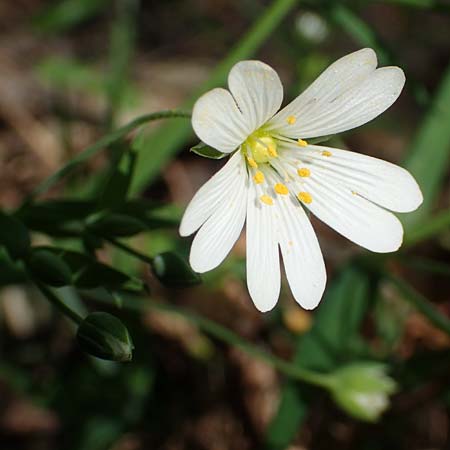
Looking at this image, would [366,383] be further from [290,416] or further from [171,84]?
[171,84]

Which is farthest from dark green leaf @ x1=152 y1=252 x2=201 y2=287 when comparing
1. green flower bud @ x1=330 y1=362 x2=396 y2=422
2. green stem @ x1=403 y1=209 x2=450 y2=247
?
green stem @ x1=403 y1=209 x2=450 y2=247

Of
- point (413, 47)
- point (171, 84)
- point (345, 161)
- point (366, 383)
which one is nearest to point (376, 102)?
point (345, 161)

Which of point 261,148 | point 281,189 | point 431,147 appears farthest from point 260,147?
point 431,147

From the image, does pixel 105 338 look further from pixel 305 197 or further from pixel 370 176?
pixel 370 176

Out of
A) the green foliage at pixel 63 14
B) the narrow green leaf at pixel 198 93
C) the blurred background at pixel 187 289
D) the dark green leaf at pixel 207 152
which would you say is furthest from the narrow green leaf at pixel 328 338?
the green foliage at pixel 63 14

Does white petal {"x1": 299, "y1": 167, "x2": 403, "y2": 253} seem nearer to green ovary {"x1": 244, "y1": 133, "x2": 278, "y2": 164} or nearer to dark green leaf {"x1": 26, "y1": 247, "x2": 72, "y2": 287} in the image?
green ovary {"x1": 244, "y1": 133, "x2": 278, "y2": 164}

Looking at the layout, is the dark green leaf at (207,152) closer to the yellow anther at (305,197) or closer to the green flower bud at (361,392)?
the yellow anther at (305,197)
